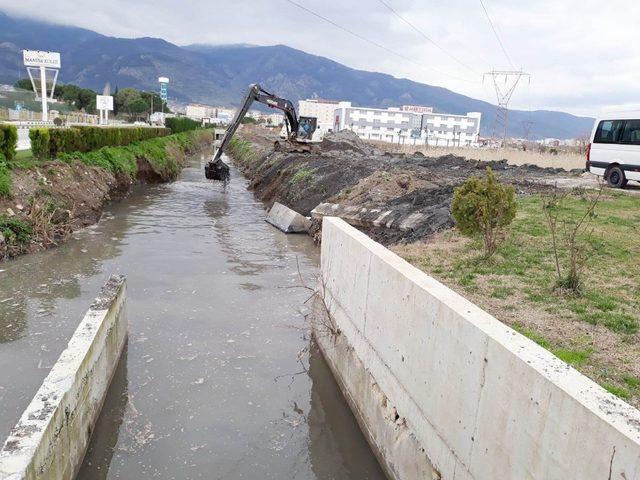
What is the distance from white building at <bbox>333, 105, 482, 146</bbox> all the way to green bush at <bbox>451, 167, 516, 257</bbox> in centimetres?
12599

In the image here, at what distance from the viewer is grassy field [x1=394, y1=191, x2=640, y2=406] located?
4.50 m

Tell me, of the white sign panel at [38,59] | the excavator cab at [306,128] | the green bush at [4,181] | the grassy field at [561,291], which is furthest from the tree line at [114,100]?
the grassy field at [561,291]

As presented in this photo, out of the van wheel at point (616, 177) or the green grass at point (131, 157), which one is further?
the green grass at point (131, 157)

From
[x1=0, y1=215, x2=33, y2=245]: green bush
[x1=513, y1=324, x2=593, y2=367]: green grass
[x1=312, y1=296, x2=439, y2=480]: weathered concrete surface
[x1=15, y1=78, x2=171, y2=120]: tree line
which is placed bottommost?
[x1=312, y1=296, x2=439, y2=480]: weathered concrete surface

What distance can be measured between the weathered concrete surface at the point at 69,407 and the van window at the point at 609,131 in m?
16.0

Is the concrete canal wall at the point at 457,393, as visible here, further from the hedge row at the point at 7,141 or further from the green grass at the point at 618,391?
the hedge row at the point at 7,141

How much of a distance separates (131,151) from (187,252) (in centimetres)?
1409

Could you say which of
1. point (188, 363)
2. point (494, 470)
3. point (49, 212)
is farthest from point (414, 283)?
point (49, 212)

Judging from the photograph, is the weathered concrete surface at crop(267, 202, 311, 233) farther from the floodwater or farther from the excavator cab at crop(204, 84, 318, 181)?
the excavator cab at crop(204, 84, 318, 181)

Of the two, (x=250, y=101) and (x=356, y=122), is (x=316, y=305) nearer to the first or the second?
(x=250, y=101)

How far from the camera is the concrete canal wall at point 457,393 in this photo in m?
2.66

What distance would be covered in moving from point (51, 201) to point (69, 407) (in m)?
10.6

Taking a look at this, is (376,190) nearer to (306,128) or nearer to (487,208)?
(487,208)

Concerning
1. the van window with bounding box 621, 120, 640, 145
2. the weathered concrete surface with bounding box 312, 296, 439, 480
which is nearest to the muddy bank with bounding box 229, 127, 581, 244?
the van window with bounding box 621, 120, 640, 145
